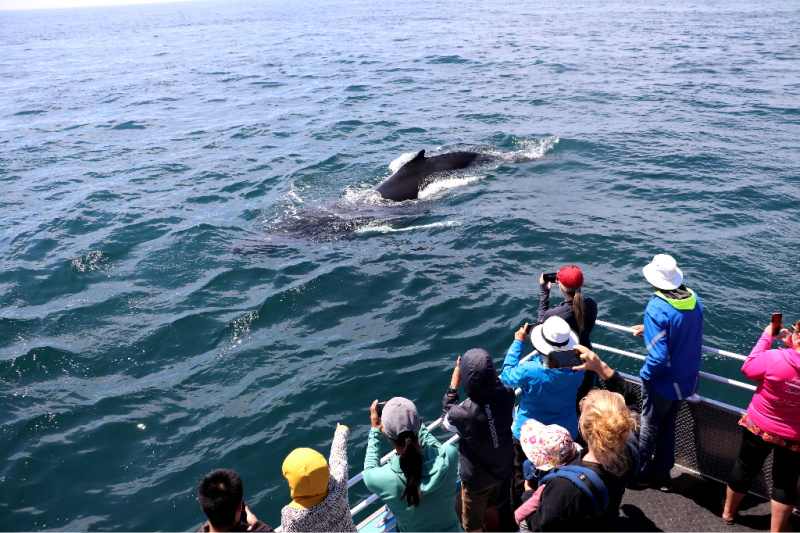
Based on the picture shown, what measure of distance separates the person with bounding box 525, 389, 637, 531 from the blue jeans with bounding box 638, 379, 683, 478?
160cm

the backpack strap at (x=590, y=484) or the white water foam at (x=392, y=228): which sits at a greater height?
the backpack strap at (x=590, y=484)

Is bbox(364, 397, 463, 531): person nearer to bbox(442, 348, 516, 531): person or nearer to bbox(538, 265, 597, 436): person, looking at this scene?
bbox(442, 348, 516, 531): person

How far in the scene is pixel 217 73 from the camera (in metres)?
40.9

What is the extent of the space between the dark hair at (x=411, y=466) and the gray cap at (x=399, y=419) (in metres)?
0.04

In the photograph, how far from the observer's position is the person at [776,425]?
193 inches

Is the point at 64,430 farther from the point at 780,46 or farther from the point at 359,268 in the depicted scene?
the point at 780,46

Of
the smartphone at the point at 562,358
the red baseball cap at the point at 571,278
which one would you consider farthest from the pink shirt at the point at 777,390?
the red baseball cap at the point at 571,278

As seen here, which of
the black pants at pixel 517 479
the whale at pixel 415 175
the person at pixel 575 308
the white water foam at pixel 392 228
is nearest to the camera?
the black pants at pixel 517 479

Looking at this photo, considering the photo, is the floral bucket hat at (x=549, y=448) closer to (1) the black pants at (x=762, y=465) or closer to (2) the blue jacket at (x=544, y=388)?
(2) the blue jacket at (x=544, y=388)

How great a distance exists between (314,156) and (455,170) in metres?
5.91

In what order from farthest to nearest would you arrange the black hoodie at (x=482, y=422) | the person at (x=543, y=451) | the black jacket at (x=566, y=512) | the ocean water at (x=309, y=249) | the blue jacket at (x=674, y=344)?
the ocean water at (x=309, y=249), the blue jacket at (x=674, y=344), the black hoodie at (x=482, y=422), the person at (x=543, y=451), the black jacket at (x=566, y=512)

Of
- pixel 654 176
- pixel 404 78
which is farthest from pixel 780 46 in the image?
pixel 654 176

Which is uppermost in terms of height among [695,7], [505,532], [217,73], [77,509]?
[695,7]

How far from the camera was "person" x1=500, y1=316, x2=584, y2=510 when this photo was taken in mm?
5336
